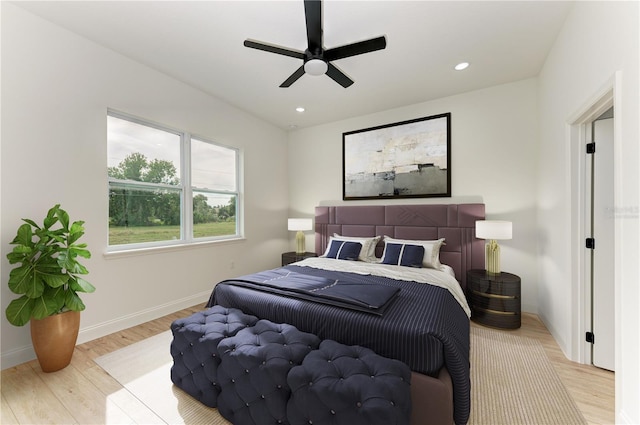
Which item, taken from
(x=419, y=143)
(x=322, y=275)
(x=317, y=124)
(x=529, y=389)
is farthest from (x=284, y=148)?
(x=529, y=389)

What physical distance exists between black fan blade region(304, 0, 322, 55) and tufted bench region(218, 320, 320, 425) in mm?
2189

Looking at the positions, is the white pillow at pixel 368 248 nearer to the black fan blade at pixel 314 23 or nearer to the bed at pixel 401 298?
the bed at pixel 401 298

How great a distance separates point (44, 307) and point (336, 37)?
338 centimetres

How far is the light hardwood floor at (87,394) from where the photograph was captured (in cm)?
156

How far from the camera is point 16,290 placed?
1872 millimetres

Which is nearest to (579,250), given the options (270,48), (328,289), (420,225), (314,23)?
(420,225)

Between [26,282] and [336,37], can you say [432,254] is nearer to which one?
[336,37]

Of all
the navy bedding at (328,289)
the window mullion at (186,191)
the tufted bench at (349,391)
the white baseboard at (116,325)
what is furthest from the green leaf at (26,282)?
the tufted bench at (349,391)

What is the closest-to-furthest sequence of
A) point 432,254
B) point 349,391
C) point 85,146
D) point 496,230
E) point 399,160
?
point 349,391 < point 85,146 < point 496,230 < point 432,254 < point 399,160

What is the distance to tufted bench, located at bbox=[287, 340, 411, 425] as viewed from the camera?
1108 millimetres

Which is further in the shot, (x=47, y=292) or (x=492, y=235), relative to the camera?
(x=492, y=235)

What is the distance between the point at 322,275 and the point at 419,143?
2532 mm

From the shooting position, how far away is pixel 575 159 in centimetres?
214

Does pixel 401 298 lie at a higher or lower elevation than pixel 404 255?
lower
